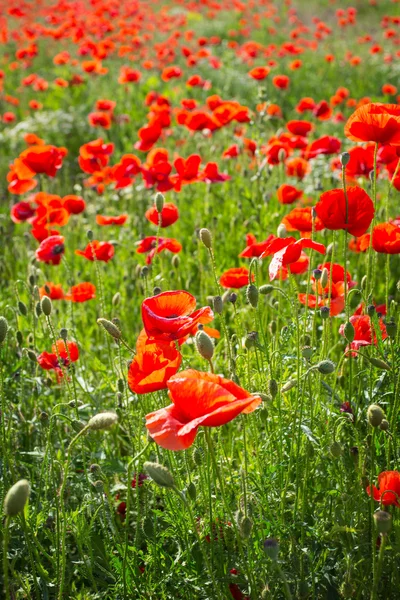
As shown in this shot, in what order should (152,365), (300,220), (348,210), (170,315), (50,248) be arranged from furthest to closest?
(50,248), (300,220), (348,210), (170,315), (152,365)

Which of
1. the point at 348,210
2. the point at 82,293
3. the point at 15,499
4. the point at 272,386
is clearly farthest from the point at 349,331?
the point at 82,293

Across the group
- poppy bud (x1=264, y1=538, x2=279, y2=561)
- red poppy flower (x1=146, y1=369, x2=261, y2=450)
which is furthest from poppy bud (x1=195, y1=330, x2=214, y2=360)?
poppy bud (x1=264, y1=538, x2=279, y2=561)

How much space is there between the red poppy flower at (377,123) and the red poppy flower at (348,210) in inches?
8.9

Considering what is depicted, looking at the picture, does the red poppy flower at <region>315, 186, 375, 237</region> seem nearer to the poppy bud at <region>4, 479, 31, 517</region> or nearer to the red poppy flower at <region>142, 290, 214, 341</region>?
the red poppy flower at <region>142, 290, 214, 341</region>

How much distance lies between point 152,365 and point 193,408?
29 cm

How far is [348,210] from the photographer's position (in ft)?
6.49

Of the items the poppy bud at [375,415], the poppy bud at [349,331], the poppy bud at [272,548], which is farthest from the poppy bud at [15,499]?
the poppy bud at [349,331]

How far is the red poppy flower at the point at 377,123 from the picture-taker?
6.66 ft

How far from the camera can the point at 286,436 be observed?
213 cm

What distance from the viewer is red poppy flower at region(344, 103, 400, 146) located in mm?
2029

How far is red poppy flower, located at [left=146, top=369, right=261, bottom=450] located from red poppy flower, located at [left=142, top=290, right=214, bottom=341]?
0.64 feet

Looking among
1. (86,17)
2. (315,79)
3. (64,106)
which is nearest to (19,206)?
(64,106)

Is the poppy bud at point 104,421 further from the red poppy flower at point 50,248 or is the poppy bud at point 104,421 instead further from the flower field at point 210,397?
the red poppy flower at point 50,248

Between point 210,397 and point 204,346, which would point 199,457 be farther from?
point 210,397
